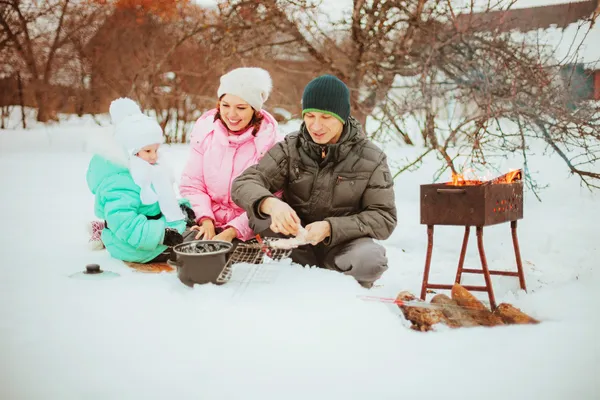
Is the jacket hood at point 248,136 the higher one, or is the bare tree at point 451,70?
the bare tree at point 451,70

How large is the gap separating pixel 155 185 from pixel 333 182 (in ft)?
3.25

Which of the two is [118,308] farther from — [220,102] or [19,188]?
[19,188]

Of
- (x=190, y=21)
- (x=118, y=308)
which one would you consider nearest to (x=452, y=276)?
(x=118, y=308)

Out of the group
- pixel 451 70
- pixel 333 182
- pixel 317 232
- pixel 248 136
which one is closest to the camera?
pixel 317 232

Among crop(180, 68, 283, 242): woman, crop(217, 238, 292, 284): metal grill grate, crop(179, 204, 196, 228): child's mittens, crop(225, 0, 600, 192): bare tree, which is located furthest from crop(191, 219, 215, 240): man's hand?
crop(225, 0, 600, 192): bare tree

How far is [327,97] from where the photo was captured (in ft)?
8.32

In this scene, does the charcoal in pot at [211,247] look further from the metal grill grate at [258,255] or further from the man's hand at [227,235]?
the man's hand at [227,235]

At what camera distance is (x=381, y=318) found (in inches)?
75.5

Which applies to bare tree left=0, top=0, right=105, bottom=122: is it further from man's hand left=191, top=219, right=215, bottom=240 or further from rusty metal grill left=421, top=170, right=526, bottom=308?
rusty metal grill left=421, top=170, right=526, bottom=308

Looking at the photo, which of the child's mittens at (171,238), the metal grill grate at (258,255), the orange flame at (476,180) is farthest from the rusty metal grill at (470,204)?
the child's mittens at (171,238)

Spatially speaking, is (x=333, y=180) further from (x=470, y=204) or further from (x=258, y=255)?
(x=470, y=204)

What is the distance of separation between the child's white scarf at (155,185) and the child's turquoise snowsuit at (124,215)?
1.8 inches

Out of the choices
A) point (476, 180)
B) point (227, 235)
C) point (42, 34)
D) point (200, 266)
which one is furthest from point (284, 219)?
point (42, 34)

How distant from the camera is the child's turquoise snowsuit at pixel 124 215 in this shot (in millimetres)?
2686
